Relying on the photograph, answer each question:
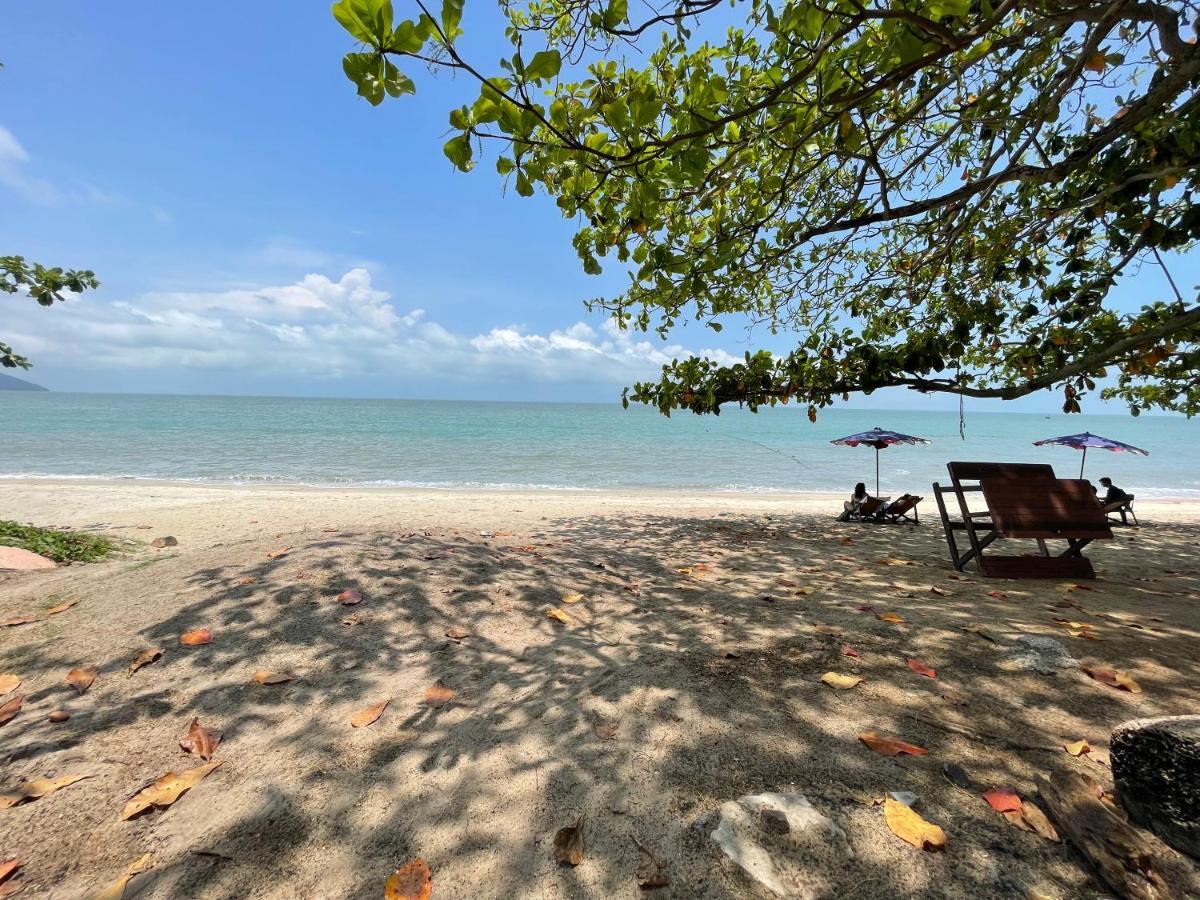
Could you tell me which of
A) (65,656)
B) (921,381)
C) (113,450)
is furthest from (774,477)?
(113,450)

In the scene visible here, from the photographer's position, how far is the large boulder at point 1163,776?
4.95 feet

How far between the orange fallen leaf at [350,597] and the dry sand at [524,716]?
2.6 inches

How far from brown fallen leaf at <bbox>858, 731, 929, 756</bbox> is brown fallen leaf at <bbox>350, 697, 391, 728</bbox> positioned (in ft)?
7.27

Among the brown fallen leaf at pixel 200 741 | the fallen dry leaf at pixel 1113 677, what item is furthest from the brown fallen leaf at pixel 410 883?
the fallen dry leaf at pixel 1113 677

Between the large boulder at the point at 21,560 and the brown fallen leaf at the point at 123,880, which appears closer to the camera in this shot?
the brown fallen leaf at the point at 123,880

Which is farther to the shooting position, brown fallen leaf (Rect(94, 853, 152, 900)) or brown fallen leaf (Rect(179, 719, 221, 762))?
brown fallen leaf (Rect(179, 719, 221, 762))

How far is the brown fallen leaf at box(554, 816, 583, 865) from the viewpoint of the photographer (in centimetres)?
162

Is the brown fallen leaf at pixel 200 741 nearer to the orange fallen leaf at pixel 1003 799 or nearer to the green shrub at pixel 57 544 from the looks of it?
the orange fallen leaf at pixel 1003 799

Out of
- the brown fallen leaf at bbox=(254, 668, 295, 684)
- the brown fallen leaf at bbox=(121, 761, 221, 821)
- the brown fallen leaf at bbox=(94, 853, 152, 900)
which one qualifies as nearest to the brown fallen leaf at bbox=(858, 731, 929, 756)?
the brown fallen leaf at bbox=(94, 853, 152, 900)

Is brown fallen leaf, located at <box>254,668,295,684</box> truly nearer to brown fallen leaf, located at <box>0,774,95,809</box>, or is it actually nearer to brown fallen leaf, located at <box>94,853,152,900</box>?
brown fallen leaf, located at <box>0,774,95,809</box>

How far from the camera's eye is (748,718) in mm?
2320

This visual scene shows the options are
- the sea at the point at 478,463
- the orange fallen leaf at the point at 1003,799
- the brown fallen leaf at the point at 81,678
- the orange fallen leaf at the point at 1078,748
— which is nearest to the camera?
the orange fallen leaf at the point at 1003,799

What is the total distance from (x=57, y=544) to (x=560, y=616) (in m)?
6.64

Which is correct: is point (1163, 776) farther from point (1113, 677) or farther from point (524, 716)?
point (524, 716)
